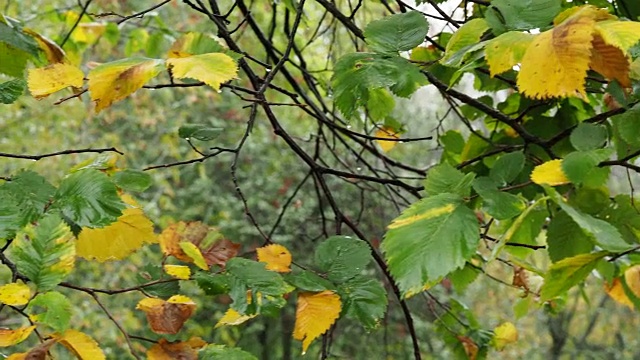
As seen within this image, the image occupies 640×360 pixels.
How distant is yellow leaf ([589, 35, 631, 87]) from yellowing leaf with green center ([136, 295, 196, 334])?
417mm

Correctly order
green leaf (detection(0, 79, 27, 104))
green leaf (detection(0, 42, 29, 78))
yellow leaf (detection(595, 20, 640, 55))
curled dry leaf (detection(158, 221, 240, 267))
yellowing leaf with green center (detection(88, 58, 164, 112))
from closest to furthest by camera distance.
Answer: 1. yellow leaf (detection(595, 20, 640, 55))
2. yellowing leaf with green center (detection(88, 58, 164, 112))
3. green leaf (detection(0, 79, 27, 104))
4. curled dry leaf (detection(158, 221, 240, 267))
5. green leaf (detection(0, 42, 29, 78))

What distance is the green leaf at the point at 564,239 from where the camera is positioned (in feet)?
2.23

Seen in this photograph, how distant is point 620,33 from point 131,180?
475mm

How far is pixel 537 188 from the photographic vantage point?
0.84 meters

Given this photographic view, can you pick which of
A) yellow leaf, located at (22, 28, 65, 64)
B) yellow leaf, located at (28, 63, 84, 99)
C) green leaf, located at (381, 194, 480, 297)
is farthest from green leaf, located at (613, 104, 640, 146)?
yellow leaf, located at (22, 28, 65, 64)

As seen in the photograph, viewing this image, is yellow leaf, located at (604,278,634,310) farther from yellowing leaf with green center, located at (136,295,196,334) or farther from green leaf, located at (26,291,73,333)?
green leaf, located at (26,291,73,333)

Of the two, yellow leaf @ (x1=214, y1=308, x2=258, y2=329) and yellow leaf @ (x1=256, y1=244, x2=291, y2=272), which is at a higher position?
yellow leaf @ (x1=256, y1=244, x2=291, y2=272)

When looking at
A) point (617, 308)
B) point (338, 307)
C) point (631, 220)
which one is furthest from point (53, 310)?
point (617, 308)

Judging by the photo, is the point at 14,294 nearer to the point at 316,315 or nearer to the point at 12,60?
the point at 316,315

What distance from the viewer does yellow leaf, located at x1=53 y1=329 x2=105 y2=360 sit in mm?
506

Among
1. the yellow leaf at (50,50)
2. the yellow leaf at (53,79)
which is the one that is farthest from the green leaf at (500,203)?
the yellow leaf at (50,50)

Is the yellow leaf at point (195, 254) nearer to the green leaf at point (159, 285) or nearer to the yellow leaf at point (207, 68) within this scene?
the green leaf at point (159, 285)

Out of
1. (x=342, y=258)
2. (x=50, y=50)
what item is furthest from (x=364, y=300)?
(x=50, y=50)

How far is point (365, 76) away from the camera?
21.4 inches
